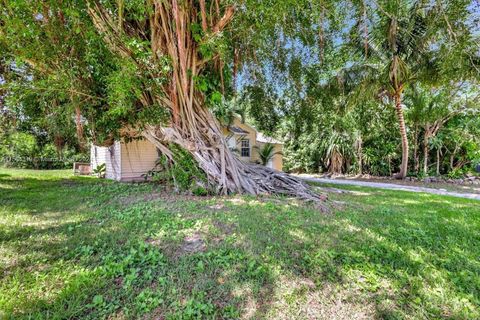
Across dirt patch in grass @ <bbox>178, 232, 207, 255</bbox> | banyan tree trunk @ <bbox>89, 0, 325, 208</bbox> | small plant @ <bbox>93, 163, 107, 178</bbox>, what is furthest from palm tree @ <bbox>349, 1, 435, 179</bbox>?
small plant @ <bbox>93, 163, 107, 178</bbox>

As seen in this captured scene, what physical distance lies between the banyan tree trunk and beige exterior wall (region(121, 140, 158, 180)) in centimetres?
371

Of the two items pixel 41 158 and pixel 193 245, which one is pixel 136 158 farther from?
pixel 41 158

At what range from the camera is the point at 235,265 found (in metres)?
2.15

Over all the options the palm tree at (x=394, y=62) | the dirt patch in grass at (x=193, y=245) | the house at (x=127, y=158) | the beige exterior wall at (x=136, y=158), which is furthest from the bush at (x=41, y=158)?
the palm tree at (x=394, y=62)

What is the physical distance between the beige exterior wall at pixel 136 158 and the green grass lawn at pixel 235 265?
17.8 feet

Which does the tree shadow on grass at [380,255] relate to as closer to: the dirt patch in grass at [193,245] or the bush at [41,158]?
the dirt patch in grass at [193,245]

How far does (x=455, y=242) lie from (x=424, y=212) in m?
1.53

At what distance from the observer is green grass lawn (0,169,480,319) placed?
1.65 meters

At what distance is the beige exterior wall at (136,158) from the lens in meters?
9.04

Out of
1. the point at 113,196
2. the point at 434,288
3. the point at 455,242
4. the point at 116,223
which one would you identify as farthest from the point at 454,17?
the point at 113,196

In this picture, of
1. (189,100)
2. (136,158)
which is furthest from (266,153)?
(189,100)

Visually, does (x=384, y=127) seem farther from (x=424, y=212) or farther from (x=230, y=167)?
(x=230, y=167)

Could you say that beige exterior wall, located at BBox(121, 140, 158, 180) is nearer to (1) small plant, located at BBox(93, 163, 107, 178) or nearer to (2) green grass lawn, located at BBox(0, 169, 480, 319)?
(1) small plant, located at BBox(93, 163, 107, 178)

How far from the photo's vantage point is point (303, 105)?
7.48 m
